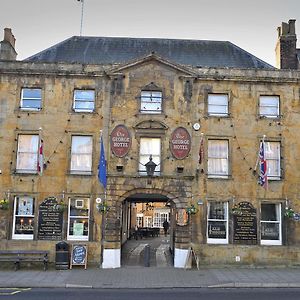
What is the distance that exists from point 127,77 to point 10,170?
7.80 m

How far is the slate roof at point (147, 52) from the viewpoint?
25.7m

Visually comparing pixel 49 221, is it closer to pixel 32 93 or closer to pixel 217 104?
pixel 32 93

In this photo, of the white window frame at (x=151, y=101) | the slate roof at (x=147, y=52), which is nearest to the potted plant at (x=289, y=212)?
the white window frame at (x=151, y=101)

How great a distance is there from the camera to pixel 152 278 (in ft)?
59.3

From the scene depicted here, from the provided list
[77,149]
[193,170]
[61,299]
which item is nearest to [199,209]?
[193,170]

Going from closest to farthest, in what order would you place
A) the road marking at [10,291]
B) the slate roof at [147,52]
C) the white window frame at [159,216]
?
the road marking at [10,291] → the slate roof at [147,52] → the white window frame at [159,216]

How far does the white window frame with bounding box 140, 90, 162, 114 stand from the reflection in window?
5718 mm

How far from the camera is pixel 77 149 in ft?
73.1

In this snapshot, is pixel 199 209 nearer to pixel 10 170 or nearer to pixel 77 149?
pixel 77 149

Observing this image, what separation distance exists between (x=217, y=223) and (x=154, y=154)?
4.86 m

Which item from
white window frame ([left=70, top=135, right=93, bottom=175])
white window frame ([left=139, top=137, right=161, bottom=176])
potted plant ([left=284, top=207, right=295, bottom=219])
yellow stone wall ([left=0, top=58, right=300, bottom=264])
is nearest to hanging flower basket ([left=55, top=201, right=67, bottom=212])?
yellow stone wall ([left=0, top=58, right=300, bottom=264])

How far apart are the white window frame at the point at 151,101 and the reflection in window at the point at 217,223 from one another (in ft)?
18.8

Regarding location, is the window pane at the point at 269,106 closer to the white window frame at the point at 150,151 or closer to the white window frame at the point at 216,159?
the white window frame at the point at 216,159

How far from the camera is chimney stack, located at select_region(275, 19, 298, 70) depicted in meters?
24.7
